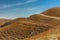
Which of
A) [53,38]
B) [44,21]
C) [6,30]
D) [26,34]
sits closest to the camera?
[53,38]

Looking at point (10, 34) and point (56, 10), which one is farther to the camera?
point (56, 10)

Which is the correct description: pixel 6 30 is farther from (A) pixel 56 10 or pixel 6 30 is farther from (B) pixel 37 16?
(A) pixel 56 10

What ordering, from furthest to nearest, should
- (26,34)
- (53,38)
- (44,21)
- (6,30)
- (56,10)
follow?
(56,10) < (44,21) < (6,30) < (26,34) < (53,38)

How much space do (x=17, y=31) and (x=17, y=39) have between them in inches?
159

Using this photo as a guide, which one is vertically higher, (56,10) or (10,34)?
(56,10)

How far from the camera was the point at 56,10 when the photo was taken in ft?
142

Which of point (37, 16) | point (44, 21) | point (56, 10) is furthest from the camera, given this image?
point (56, 10)

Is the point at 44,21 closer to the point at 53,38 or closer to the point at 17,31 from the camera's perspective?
the point at 17,31

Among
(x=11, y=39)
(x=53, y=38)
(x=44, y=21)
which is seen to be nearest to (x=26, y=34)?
(x=11, y=39)

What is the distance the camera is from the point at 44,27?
102 ft

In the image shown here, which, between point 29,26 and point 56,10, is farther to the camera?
point 56,10

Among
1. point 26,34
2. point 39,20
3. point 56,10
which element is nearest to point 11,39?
point 26,34

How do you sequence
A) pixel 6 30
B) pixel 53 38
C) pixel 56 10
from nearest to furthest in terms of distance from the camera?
pixel 53 38, pixel 6 30, pixel 56 10

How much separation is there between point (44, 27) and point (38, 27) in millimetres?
1084
